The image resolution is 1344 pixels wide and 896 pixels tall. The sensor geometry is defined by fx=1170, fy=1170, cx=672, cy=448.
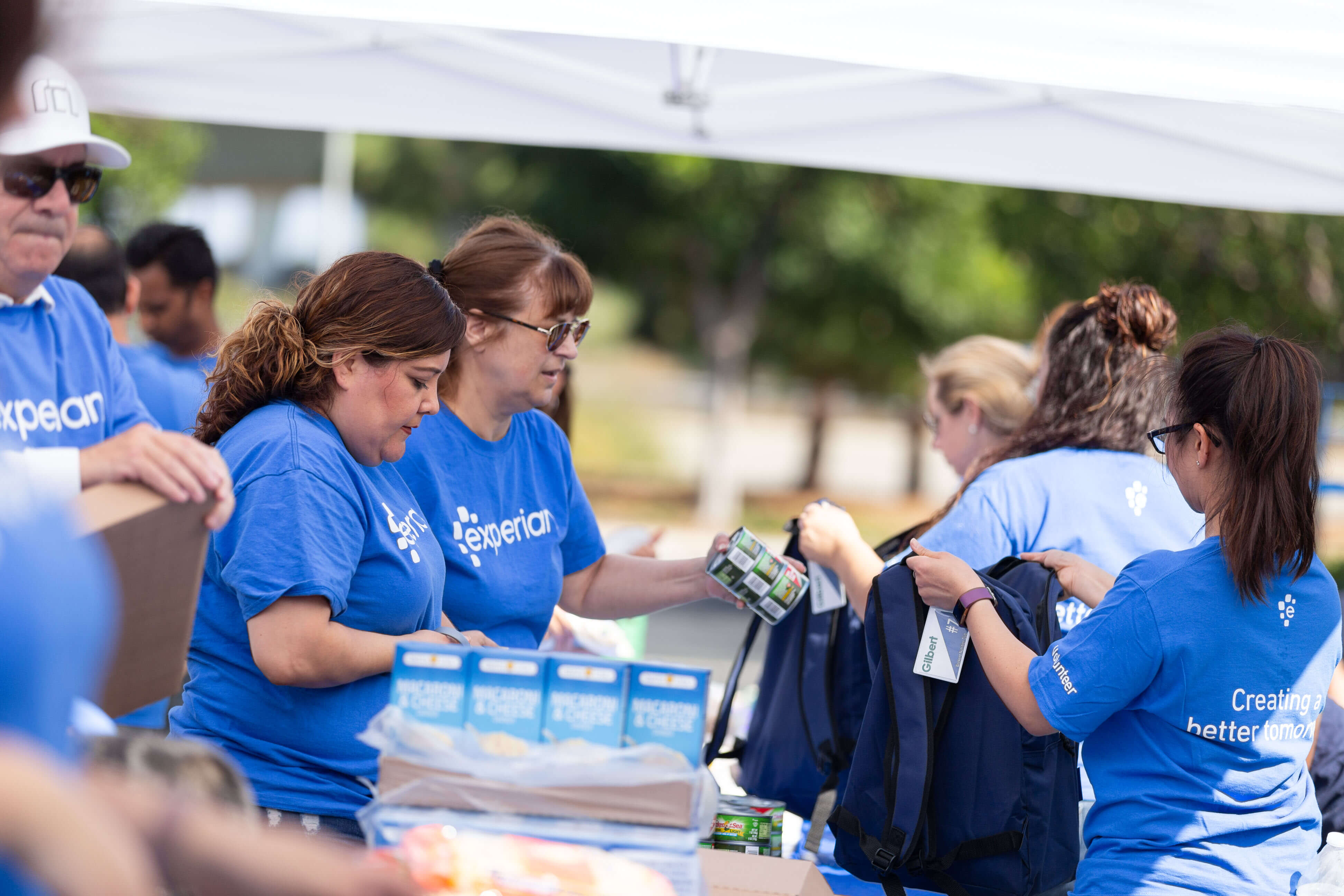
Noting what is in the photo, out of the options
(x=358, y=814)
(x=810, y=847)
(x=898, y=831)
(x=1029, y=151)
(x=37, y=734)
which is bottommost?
(x=810, y=847)

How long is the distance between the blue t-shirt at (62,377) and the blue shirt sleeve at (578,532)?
3.40ft

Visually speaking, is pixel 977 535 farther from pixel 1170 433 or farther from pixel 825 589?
pixel 1170 433

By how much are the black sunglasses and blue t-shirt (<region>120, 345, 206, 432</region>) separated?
5.70 feet

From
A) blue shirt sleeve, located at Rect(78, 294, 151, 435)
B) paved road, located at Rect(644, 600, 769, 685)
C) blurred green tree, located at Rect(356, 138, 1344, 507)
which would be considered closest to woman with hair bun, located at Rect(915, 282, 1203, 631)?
blue shirt sleeve, located at Rect(78, 294, 151, 435)

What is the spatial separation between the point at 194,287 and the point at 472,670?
3.29 m

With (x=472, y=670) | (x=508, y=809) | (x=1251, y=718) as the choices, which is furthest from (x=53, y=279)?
(x=1251, y=718)

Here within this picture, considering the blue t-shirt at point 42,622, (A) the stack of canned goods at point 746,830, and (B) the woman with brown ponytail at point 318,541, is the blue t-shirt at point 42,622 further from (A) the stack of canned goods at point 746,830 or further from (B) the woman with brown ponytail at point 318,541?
(A) the stack of canned goods at point 746,830

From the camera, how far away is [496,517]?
8.82ft

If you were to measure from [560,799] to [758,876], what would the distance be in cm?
51

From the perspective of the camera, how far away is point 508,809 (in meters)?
1.61

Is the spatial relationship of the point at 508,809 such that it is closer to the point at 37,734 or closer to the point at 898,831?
the point at 37,734

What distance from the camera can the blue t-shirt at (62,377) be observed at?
2.25 m

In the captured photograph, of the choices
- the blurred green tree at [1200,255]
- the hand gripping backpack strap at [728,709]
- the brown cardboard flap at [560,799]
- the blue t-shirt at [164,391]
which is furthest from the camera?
the blurred green tree at [1200,255]

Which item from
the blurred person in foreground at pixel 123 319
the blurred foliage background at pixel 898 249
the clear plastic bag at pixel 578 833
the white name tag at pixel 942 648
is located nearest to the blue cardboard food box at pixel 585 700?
the clear plastic bag at pixel 578 833
